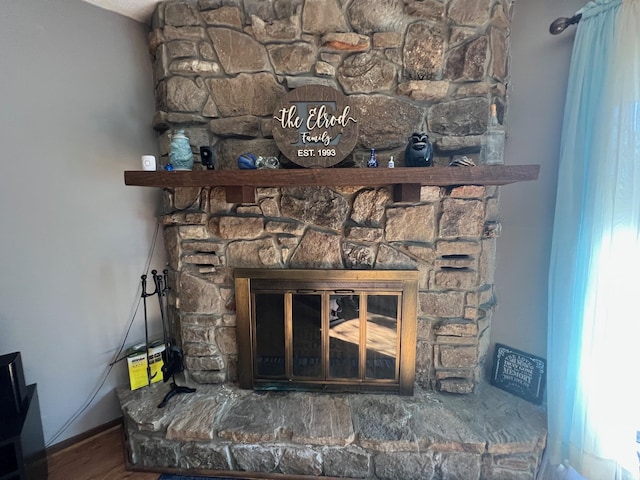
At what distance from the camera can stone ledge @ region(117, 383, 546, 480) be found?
1.45 metres

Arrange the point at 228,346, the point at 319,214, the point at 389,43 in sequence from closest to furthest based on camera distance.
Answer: the point at 389,43
the point at 319,214
the point at 228,346

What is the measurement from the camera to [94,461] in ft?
5.44

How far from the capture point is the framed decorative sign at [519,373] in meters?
1.64

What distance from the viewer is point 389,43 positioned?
61.2 inches

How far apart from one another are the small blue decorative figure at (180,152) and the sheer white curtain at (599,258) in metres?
1.93

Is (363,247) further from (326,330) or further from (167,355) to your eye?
(167,355)

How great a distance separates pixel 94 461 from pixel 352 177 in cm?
216

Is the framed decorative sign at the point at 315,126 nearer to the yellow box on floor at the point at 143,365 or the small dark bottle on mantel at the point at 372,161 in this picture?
the small dark bottle on mantel at the point at 372,161

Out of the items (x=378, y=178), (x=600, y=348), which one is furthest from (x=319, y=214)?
(x=600, y=348)

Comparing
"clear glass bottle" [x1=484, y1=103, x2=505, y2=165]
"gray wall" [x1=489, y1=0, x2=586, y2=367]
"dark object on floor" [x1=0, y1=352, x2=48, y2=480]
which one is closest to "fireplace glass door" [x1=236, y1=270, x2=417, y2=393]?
"gray wall" [x1=489, y1=0, x2=586, y2=367]

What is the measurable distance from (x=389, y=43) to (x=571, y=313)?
167 cm

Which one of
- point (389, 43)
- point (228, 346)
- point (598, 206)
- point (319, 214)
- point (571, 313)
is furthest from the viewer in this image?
point (228, 346)

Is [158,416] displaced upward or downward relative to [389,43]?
downward

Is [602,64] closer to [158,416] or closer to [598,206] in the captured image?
[598,206]
